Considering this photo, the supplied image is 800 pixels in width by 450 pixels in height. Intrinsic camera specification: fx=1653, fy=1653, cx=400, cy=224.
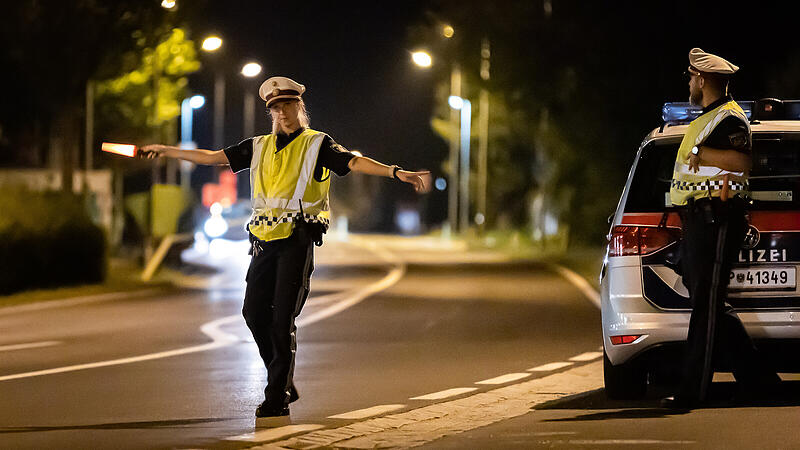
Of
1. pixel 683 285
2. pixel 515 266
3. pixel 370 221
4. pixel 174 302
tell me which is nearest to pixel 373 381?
pixel 683 285

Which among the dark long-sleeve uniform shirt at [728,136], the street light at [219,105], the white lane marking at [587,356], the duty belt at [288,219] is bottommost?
the white lane marking at [587,356]

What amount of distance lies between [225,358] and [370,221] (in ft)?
416

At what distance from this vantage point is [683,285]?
9.90 meters

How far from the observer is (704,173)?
9.79 metres

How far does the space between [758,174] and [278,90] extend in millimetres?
3152

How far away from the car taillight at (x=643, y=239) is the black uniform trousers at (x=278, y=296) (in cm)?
191

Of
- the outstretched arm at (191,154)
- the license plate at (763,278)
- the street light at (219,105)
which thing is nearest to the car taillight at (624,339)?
the license plate at (763,278)

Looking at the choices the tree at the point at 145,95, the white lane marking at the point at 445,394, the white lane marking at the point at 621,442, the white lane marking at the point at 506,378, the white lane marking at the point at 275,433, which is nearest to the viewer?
the white lane marking at the point at 621,442

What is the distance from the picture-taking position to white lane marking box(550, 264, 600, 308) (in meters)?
25.2

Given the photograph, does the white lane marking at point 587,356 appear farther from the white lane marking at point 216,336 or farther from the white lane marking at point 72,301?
the white lane marking at point 72,301

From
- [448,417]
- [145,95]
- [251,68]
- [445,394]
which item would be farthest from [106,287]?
[448,417]

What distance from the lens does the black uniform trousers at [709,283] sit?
963cm

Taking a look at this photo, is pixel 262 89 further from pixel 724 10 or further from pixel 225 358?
pixel 724 10

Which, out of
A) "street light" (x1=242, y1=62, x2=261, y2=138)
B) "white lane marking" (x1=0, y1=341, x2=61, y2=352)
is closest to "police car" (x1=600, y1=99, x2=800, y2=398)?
"white lane marking" (x1=0, y1=341, x2=61, y2=352)
